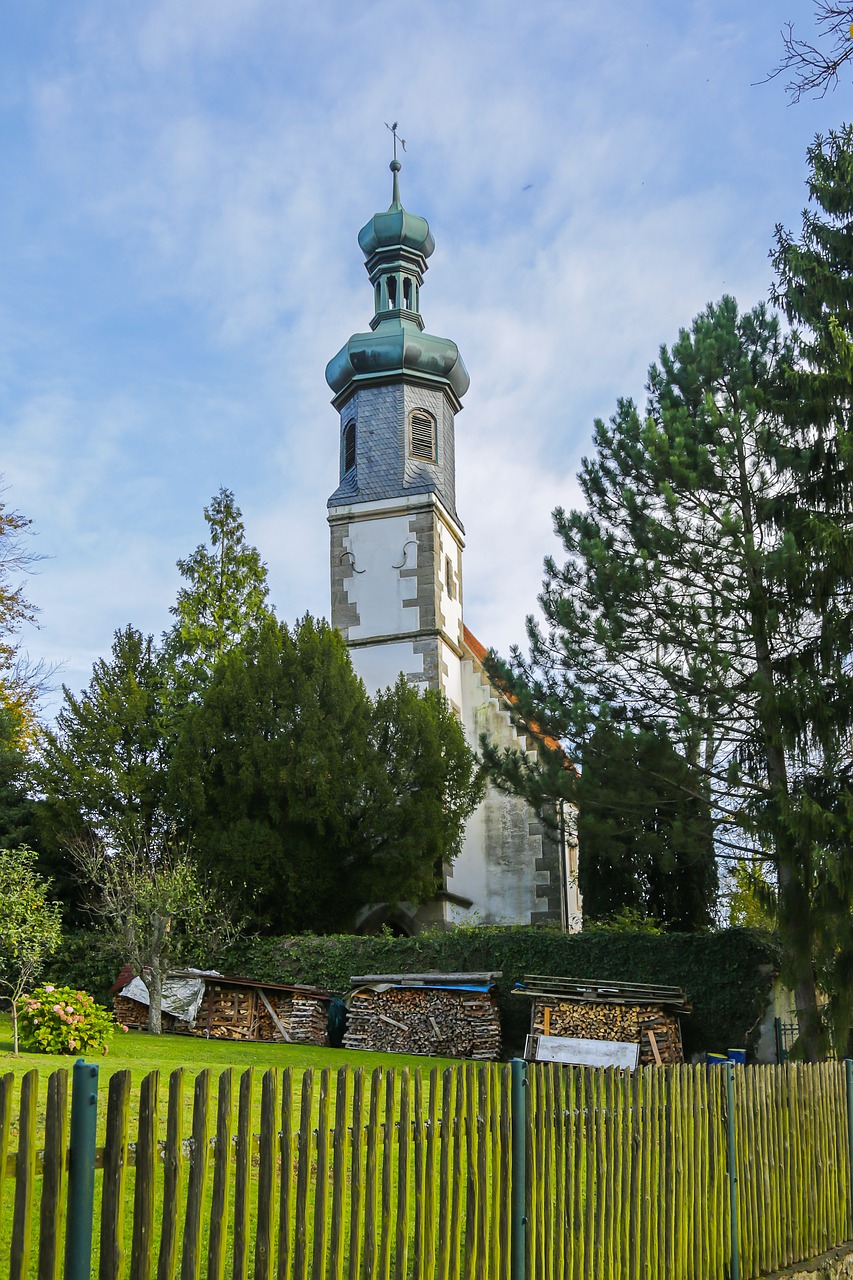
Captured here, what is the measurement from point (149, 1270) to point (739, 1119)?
4751 millimetres

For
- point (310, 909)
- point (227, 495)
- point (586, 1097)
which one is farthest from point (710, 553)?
point (227, 495)

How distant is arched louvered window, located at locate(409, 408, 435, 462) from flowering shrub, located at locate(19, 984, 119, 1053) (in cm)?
1848

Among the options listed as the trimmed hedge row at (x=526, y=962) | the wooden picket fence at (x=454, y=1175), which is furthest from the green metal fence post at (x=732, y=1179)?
the trimmed hedge row at (x=526, y=962)

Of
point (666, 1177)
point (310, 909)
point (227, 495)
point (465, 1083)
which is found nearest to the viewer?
point (465, 1083)

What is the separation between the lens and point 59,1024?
1515 centimetres

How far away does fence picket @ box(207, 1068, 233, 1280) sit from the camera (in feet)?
13.6

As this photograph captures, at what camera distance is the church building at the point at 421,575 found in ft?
90.2

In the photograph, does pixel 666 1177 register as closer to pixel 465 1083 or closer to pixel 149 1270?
pixel 465 1083

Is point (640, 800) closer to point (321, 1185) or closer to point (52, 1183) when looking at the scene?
point (321, 1185)

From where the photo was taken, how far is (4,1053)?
14562 millimetres

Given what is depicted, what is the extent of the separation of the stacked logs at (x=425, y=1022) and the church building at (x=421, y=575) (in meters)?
6.00

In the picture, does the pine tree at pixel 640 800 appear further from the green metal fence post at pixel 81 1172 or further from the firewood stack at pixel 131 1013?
the green metal fence post at pixel 81 1172

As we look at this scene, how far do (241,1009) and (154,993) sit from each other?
1.59 meters

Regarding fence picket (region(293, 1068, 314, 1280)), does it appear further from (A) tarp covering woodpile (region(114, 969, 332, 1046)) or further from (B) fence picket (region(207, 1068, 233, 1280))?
(A) tarp covering woodpile (region(114, 969, 332, 1046))
